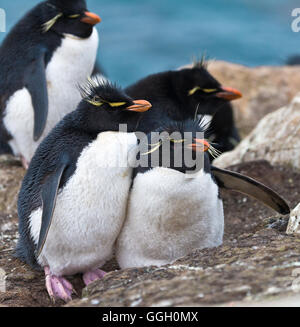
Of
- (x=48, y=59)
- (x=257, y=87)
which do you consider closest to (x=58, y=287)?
(x=48, y=59)

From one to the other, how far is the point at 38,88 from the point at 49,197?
1662mm

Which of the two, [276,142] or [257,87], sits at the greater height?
[276,142]

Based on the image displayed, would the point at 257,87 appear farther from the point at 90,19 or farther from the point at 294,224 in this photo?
the point at 294,224

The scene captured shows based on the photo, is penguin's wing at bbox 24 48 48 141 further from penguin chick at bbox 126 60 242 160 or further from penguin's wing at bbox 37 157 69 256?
penguin's wing at bbox 37 157 69 256

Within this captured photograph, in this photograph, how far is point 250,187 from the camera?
3652 millimetres

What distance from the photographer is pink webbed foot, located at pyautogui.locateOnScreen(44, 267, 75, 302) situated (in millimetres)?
3107

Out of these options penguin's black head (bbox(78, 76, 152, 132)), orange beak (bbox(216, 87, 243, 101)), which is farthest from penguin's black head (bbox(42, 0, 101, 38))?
penguin's black head (bbox(78, 76, 152, 132))

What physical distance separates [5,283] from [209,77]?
218cm

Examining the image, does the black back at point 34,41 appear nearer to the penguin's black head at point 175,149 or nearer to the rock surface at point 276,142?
the rock surface at point 276,142

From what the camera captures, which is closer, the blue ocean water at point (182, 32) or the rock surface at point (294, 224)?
the rock surface at point (294, 224)

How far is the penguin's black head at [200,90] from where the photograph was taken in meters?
4.44

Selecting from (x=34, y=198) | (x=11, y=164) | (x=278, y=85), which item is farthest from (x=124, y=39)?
(x=34, y=198)

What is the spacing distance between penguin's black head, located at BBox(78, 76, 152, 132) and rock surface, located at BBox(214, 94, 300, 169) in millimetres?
1693

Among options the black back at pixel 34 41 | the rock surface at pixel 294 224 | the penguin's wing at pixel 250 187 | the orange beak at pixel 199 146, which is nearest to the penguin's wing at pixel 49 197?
the orange beak at pixel 199 146
